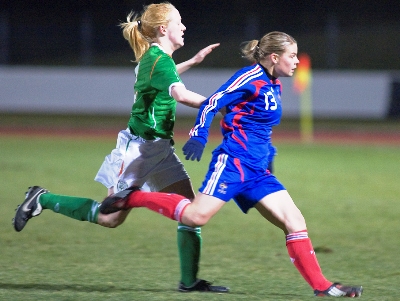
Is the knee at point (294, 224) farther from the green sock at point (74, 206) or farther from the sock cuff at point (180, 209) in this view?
the green sock at point (74, 206)

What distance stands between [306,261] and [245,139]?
87 centimetres

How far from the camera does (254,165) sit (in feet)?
15.2

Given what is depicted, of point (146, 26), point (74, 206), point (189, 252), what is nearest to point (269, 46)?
point (146, 26)

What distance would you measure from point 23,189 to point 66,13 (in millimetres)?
19001

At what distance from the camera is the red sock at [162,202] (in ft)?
15.4

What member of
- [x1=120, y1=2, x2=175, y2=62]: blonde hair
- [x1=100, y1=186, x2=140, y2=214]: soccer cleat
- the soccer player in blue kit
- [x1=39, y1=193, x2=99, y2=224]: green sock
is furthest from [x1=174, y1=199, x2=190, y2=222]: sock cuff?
[x1=120, y1=2, x2=175, y2=62]: blonde hair

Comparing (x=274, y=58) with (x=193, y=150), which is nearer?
(x=193, y=150)

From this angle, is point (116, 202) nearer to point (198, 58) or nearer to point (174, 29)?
point (174, 29)

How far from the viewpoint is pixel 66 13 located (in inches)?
1100

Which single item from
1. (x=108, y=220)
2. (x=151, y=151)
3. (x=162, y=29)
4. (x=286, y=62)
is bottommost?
(x=108, y=220)

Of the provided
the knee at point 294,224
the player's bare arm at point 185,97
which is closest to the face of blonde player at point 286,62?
the player's bare arm at point 185,97

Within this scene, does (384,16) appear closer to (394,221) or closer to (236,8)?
(236,8)

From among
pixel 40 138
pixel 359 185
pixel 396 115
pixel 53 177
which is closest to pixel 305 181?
pixel 359 185

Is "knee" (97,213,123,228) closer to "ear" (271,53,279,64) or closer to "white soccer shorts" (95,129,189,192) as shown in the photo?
"white soccer shorts" (95,129,189,192)
